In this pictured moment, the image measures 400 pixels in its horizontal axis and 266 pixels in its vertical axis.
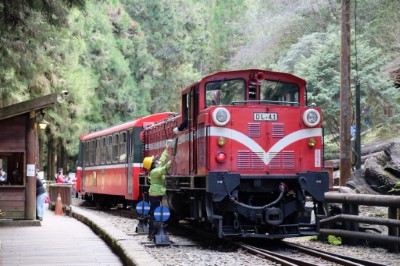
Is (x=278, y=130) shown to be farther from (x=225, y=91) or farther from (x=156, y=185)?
(x=156, y=185)

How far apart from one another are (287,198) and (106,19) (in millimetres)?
39064

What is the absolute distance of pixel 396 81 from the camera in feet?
107

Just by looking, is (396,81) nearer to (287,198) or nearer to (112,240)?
(287,198)

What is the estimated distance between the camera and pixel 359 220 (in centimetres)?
1319

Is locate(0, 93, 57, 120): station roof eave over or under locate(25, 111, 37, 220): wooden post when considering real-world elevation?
over

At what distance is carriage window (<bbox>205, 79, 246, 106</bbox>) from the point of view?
13.9m

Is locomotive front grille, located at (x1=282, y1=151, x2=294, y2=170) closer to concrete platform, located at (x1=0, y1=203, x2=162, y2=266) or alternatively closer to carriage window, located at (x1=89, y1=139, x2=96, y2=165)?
concrete platform, located at (x1=0, y1=203, x2=162, y2=266)

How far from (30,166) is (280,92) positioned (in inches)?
296

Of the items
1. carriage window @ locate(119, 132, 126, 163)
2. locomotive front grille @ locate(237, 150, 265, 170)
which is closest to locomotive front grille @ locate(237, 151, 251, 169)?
locomotive front grille @ locate(237, 150, 265, 170)

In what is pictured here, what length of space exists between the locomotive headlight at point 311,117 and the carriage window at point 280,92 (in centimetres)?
48

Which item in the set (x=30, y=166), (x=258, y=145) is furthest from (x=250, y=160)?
(x=30, y=166)

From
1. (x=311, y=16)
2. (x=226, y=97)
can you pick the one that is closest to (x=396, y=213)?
(x=226, y=97)

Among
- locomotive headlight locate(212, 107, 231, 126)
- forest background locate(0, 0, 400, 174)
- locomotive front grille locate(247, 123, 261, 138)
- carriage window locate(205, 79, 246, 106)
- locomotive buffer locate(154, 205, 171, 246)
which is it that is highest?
forest background locate(0, 0, 400, 174)

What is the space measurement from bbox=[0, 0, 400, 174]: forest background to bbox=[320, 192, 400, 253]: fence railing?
6272 millimetres
